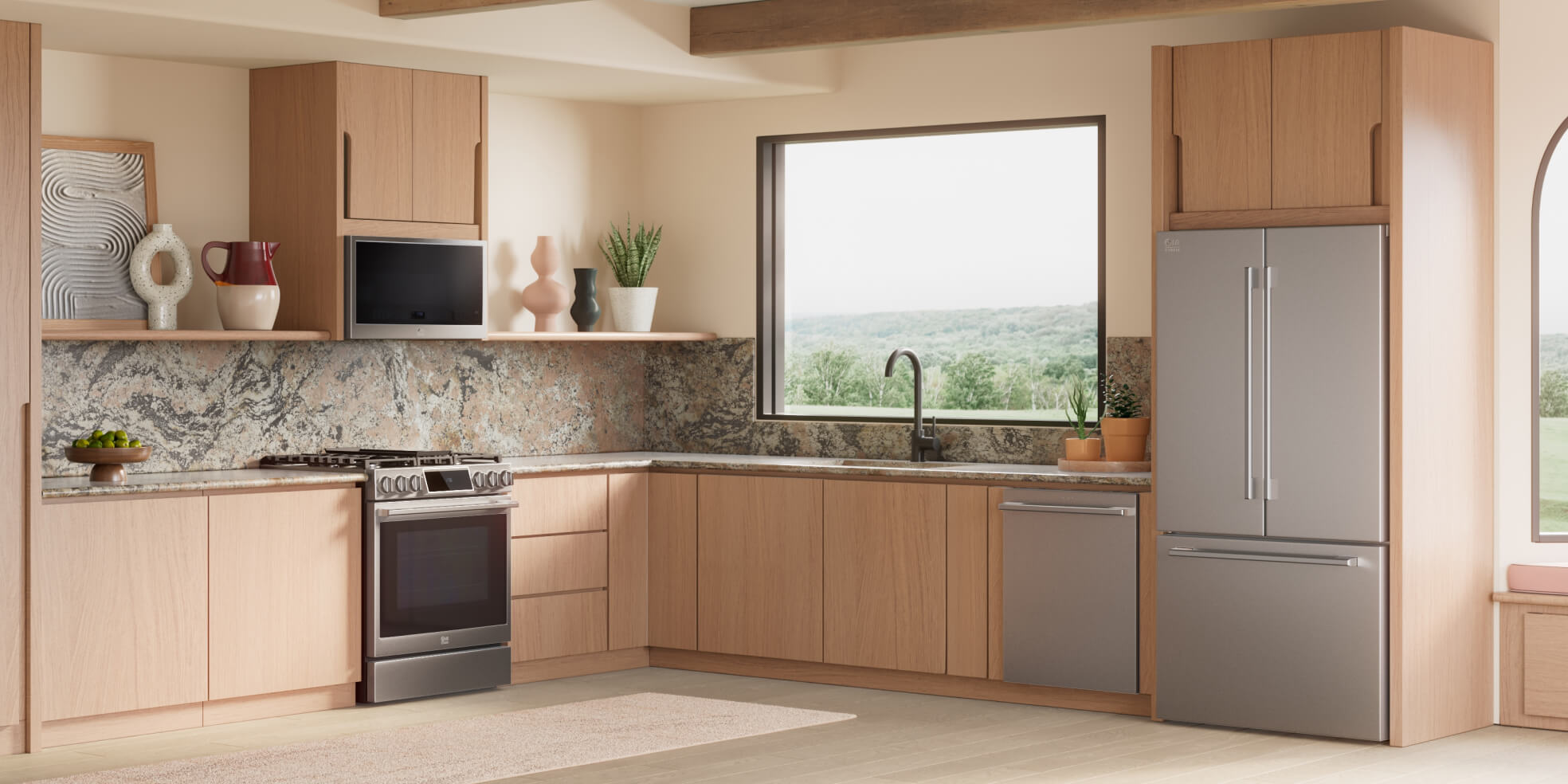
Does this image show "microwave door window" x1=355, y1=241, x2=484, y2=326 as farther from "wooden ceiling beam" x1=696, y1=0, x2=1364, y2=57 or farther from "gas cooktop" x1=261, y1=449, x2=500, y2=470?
"wooden ceiling beam" x1=696, y1=0, x2=1364, y2=57

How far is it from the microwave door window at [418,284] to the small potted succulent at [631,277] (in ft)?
2.96

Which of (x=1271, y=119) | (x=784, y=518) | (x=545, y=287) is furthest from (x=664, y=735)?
(x=1271, y=119)

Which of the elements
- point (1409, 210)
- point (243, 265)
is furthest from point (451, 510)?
point (1409, 210)

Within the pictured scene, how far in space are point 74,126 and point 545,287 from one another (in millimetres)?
1977

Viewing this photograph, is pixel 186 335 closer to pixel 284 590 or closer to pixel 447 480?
pixel 284 590

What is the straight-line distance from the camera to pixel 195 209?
21.0ft

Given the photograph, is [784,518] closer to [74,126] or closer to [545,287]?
[545,287]

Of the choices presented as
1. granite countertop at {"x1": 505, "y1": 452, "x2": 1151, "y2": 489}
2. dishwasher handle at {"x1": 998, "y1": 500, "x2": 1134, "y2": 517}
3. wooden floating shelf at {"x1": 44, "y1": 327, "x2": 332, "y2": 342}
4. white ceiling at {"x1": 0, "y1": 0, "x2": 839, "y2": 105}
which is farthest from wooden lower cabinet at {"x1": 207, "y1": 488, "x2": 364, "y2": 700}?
dishwasher handle at {"x1": 998, "y1": 500, "x2": 1134, "y2": 517}

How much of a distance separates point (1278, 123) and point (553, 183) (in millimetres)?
3113

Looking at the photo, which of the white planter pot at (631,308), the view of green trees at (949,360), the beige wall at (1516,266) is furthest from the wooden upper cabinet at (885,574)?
the beige wall at (1516,266)

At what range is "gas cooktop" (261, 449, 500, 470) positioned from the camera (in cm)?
634

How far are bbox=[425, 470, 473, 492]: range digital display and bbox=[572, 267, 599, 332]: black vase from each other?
4.08 feet

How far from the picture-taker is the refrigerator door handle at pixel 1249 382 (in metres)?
5.82

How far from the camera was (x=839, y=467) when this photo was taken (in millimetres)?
6758
